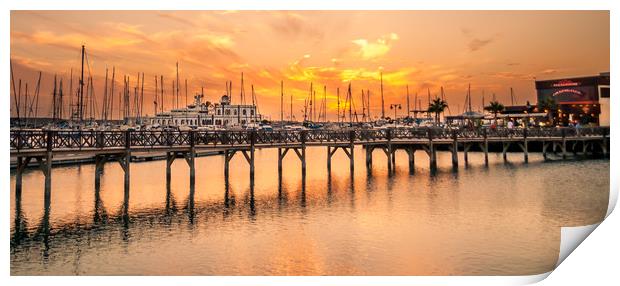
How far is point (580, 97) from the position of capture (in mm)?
73250

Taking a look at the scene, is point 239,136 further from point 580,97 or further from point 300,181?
point 580,97

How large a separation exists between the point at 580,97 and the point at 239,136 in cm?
5798

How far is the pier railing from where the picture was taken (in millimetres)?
26922

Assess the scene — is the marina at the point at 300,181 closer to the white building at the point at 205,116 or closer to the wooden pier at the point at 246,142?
the wooden pier at the point at 246,142

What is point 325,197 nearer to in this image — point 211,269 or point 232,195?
point 232,195

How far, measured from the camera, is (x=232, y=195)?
102 ft

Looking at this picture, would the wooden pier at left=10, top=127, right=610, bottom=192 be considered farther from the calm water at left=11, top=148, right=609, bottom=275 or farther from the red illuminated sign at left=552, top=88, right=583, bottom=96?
the red illuminated sign at left=552, top=88, right=583, bottom=96

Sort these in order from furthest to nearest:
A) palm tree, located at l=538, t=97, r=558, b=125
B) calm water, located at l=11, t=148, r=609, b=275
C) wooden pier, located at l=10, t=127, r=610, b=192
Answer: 1. palm tree, located at l=538, t=97, r=558, b=125
2. wooden pier, located at l=10, t=127, r=610, b=192
3. calm water, located at l=11, t=148, r=609, b=275

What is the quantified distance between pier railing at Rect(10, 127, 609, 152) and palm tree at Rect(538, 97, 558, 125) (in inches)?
610

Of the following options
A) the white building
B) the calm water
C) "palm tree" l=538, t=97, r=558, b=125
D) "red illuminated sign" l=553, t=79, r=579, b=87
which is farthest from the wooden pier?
the white building

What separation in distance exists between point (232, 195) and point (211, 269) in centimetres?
1487

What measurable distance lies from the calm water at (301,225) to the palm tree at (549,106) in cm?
4098

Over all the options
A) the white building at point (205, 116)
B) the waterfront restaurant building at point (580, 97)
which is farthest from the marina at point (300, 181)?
the white building at point (205, 116)
